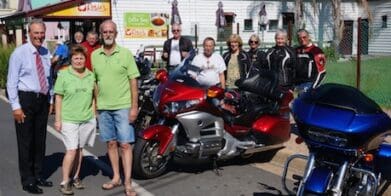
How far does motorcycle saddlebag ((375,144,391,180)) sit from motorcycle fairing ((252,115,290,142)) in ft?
9.15

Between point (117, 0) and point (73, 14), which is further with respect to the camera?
point (117, 0)

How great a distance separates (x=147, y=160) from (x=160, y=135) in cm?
39

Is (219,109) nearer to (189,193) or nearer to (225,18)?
(189,193)

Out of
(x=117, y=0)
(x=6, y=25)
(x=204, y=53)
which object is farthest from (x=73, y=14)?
(x=204, y=53)

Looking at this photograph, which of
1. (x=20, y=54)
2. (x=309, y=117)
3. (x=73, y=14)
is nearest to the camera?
(x=309, y=117)

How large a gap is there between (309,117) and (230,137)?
289 centimetres

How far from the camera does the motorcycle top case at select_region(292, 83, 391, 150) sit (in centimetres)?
377

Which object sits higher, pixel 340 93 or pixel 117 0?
pixel 117 0

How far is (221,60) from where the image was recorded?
8.30 metres

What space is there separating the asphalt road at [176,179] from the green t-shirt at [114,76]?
3.48ft

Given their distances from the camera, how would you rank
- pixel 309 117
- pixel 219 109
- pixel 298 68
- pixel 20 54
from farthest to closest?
pixel 298 68 < pixel 219 109 < pixel 20 54 < pixel 309 117

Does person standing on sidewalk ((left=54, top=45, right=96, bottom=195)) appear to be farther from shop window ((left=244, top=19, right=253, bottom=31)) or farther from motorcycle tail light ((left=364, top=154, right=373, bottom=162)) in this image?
shop window ((left=244, top=19, right=253, bottom=31))

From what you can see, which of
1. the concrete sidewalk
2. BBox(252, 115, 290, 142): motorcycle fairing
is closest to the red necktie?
BBox(252, 115, 290, 142): motorcycle fairing

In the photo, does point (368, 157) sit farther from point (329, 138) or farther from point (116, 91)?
point (116, 91)
